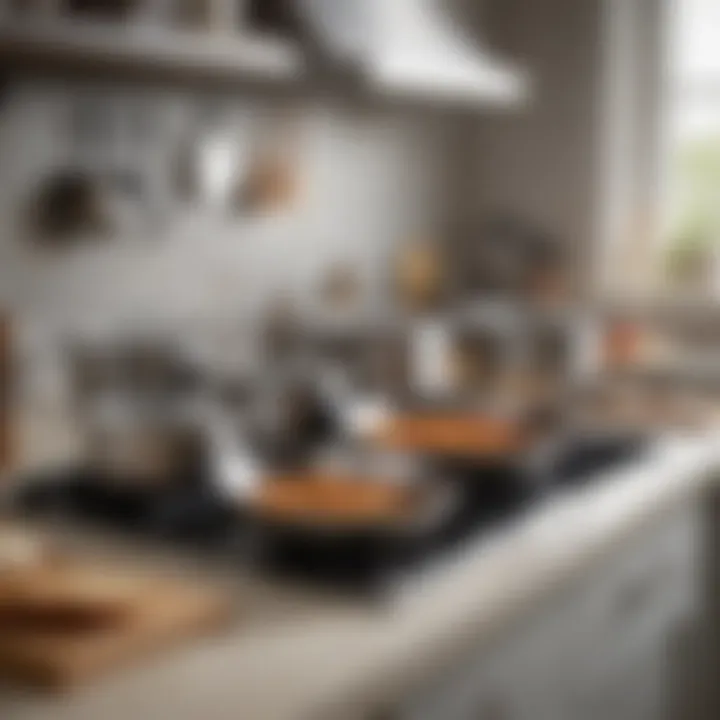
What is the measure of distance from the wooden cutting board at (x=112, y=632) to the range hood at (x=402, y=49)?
99 cm

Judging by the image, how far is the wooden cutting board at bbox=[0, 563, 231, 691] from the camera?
1.24 metres

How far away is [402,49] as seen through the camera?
2.36 m

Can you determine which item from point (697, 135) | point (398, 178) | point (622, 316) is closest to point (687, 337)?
point (622, 316)

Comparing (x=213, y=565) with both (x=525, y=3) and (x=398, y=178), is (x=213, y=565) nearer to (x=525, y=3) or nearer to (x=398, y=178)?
(x=398, y=178)

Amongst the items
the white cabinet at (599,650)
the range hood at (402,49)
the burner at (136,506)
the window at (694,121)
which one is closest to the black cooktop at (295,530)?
the burner at (136,506)

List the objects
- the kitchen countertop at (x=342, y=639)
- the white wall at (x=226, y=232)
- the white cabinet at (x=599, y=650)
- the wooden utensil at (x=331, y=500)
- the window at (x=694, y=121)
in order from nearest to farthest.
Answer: the kitchen countertop at (x=342, y=639), the white cabinet at (x=599, y=650), the wooden utensil at (x=331, y=500), the white wall at (x=226, y=232), the window at (x=694, y=121)

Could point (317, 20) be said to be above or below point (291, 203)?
above

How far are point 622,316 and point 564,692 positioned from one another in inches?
63.9

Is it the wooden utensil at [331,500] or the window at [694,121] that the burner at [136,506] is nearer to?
the wooden utensil at [331,500]

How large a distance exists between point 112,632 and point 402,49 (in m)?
1.32

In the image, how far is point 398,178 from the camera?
10.4 feet

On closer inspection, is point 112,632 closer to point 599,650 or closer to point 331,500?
point 331,500

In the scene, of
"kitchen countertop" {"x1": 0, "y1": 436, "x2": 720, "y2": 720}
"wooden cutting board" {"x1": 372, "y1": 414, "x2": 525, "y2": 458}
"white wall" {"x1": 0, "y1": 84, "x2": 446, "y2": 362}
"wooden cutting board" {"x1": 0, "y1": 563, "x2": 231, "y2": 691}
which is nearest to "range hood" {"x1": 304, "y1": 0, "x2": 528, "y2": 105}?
"white wall" {"x1": 0, "y1": 84, "x2": 446, "y2": 362}

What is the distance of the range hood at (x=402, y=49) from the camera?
2.21 metres
